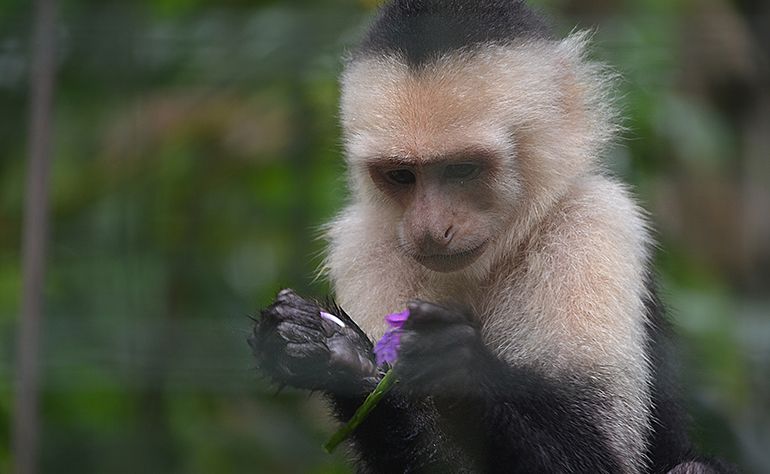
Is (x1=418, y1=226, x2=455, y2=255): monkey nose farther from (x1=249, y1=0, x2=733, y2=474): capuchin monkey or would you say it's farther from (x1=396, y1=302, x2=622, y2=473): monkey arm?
(x1=396, y1=302, x2=622, y2=473): monkey arm

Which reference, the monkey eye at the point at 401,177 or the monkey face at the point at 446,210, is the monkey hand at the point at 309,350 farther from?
the monkey eye at the point at 401,177

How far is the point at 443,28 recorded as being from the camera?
1.60m

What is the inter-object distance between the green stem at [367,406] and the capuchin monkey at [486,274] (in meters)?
0.02

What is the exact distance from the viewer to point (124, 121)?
257cm

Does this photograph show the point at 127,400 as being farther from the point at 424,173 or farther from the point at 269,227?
the point at 424,173

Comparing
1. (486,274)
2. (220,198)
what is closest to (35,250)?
(486,274)

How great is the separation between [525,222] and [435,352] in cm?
51

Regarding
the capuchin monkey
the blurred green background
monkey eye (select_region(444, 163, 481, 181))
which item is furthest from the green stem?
the blurred green background

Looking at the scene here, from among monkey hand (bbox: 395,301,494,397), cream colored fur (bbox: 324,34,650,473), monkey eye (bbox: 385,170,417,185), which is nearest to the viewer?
monkey hand (bbox: 395,301,494,397)

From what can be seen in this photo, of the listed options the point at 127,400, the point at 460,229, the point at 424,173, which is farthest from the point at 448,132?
the point at 127,400

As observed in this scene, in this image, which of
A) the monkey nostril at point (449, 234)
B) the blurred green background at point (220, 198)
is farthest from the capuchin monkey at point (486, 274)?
the blurred green background at point (220, 198)

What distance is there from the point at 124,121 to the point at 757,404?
2.42 metres

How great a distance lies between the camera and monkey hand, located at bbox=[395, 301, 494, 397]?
4.10 feet

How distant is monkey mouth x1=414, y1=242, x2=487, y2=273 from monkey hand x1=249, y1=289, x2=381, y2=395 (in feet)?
0.83
